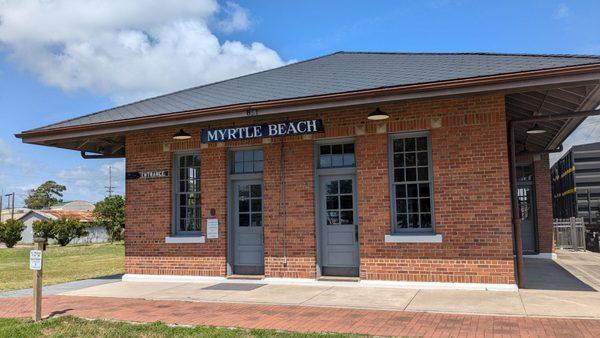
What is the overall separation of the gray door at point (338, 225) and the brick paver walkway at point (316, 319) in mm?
2652

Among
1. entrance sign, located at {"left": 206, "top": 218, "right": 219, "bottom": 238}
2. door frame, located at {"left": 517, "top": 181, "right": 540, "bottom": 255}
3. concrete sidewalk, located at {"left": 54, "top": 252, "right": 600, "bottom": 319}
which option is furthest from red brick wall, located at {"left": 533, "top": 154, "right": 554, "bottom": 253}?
entrance sign, located at {"left": 206, "top": 218, "right": 219, "bottom": 238}

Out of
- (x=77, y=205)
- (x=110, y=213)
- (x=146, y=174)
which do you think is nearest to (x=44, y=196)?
(x=77, y=205)

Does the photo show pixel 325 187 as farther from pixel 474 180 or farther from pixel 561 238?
pixel 561 238

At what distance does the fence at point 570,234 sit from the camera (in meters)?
18.4

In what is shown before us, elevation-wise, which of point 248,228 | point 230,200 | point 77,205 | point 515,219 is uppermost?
point 77,205

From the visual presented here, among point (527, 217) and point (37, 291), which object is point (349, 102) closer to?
point (37, 291)

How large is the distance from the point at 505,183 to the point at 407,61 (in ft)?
13.1

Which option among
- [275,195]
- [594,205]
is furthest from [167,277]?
[594,205]

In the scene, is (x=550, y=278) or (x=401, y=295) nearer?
(x=401, y=295)

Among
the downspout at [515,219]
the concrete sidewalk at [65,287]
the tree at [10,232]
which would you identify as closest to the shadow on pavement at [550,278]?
the downspout at [515,219]

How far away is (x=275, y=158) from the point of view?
436 inches

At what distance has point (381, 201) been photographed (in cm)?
1004

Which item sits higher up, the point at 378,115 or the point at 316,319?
the point at 378,115

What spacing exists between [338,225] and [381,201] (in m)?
1.17
